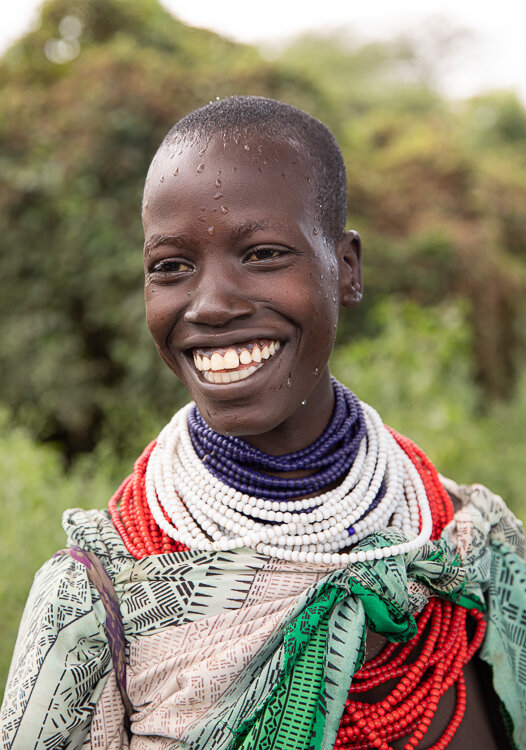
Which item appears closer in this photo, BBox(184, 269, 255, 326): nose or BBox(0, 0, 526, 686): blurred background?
BBox(184, 269, 255, 326): nose

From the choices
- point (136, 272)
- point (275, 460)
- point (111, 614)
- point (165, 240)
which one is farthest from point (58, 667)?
point (136, 272)

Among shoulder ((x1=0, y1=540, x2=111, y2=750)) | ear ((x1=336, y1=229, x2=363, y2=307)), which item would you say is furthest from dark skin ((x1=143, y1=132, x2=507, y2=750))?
shoulder ((x1=0, y1=540, x2=111, y2=750))

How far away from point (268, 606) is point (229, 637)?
0.29ft

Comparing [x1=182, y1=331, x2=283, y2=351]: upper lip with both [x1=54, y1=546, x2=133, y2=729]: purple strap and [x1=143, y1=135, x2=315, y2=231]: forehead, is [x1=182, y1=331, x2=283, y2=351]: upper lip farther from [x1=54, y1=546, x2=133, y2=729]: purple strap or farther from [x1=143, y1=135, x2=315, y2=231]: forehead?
[x1=54, y1=546, x2=133, y2=729]: purple strap

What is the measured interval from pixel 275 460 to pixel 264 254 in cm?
42

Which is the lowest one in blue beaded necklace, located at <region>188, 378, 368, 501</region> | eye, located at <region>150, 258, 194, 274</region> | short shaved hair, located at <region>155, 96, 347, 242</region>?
blue beaded necklace, located at <region>188, 378, 368, 501</region>

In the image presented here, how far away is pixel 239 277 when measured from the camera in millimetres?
1225

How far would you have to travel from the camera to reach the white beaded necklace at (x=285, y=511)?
1.32m

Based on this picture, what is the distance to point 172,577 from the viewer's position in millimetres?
1307

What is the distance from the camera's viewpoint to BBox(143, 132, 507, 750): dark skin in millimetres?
1218

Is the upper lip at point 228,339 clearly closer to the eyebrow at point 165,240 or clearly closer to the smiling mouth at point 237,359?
the smiling mouth at point 237,359

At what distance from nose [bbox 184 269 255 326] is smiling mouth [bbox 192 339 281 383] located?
57mm

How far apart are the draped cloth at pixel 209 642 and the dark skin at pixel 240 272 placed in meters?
0.28

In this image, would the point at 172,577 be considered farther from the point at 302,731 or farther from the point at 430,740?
the point at 430,740
